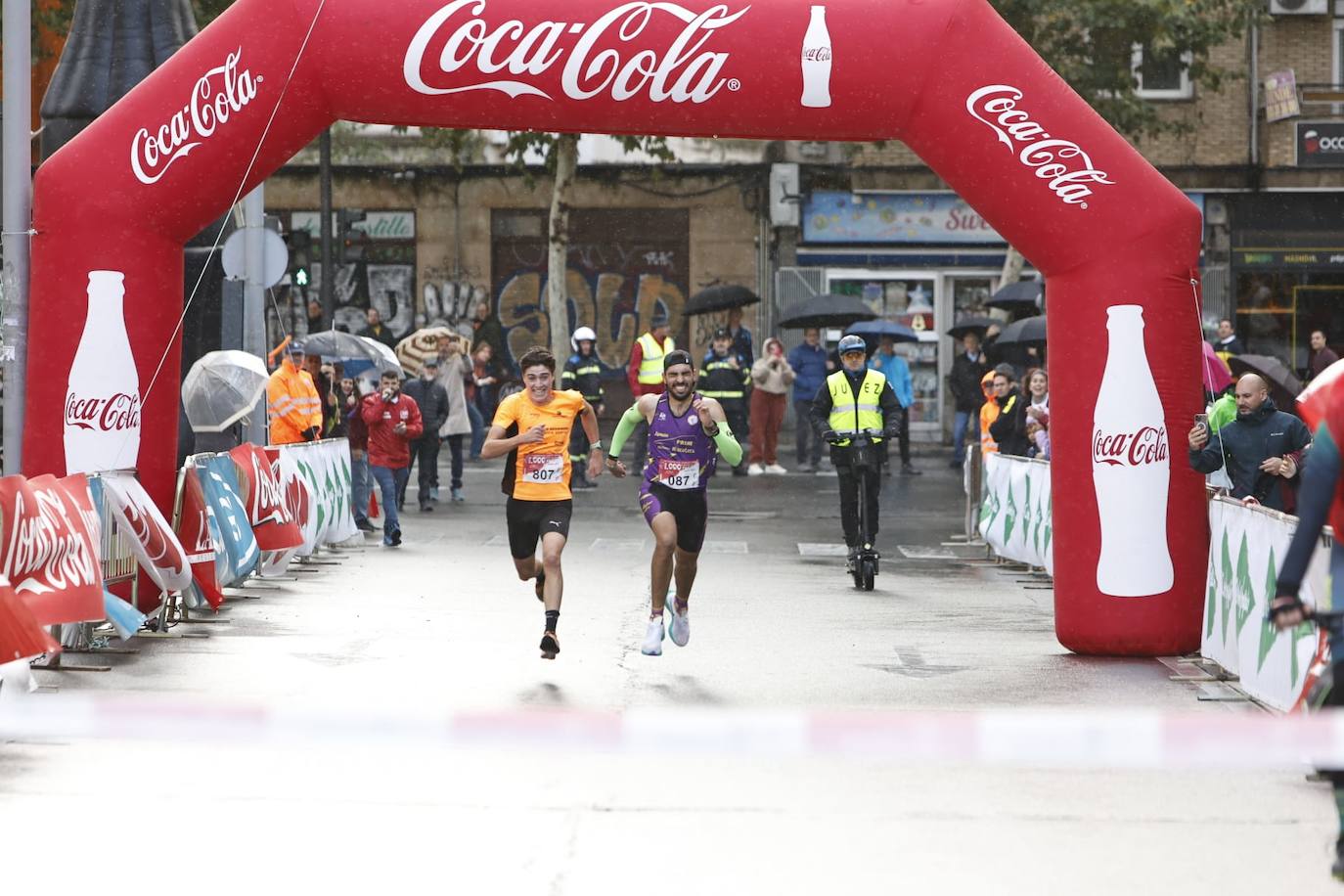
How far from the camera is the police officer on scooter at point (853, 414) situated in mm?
14844

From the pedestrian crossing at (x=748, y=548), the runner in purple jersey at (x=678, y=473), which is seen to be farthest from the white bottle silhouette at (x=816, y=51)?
the pedestrian crossing at (x=748, y=548)

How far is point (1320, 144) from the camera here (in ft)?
105

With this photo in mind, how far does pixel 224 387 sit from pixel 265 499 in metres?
1.04

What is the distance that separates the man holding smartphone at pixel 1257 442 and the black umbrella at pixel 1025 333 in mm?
11080

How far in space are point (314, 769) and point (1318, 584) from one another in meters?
4.33

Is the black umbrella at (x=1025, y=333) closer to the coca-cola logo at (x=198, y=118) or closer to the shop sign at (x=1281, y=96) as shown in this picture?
the shop sign at (x=1281, y=96)

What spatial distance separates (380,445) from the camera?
18.2m

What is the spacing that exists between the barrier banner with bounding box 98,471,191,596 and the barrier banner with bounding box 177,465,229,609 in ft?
1.31

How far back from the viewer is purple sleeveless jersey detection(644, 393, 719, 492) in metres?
11.0

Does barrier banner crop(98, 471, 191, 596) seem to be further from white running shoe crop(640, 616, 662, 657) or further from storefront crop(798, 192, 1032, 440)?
storefront crop(798, 192, 1032, 440)

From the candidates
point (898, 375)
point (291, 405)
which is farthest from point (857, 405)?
point (898, 375)

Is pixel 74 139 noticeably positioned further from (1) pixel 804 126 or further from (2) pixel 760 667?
(2) pixel 760 667

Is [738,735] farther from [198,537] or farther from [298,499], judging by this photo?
[298,499]

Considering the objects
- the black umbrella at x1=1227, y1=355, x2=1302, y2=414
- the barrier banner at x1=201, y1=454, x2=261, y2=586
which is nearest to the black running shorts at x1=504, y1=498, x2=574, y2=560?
the barrier banner at x1=201, y1=454, x2=261, y2=586
